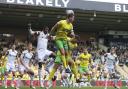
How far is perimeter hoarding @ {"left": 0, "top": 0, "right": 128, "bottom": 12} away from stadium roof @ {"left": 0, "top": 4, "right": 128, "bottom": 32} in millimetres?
509

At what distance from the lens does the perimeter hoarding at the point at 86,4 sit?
28281mm

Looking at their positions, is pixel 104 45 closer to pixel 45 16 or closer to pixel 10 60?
pixel 45 16

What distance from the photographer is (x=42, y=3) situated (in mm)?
28719

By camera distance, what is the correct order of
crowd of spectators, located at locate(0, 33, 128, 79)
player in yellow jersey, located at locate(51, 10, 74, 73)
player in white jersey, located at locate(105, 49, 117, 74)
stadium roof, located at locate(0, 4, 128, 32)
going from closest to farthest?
player in yellow jersey, located at locate(51, 10, 74, 73) < player in white jersey, located at locate(105, 49, 117, 74) < stadium roof, located at locate(0, 4, 128, 32) < crowd of spectators, located at locate(0, 33, 128, 79)

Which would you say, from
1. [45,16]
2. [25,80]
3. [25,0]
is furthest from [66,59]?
[45,16]

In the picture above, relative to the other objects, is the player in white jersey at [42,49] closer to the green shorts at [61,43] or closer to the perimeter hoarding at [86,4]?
the green shorts at [61,43]

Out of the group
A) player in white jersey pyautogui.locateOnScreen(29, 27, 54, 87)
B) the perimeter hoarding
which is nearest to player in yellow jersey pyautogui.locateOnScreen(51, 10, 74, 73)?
player in white jersey pyautogui.locateOnScreen(29, 27, 54, 87)

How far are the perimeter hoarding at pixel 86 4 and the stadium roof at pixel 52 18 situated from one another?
20.1 inches

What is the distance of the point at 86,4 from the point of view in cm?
3077

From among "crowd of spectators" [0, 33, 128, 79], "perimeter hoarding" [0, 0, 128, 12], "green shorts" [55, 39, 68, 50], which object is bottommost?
"crowd of spectators" [0, 33, 128, 79]

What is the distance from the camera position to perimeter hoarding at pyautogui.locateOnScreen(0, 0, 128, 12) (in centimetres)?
2828

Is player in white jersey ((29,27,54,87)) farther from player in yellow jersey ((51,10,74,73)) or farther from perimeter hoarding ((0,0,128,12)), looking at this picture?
perimeter hoarding ((0,0,128,12))

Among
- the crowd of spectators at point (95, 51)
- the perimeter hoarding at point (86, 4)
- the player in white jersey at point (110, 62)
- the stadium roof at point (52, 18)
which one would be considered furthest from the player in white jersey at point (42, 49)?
the crowd of spectators at point (95, 51)

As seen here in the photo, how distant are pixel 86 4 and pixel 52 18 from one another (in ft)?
12.0
